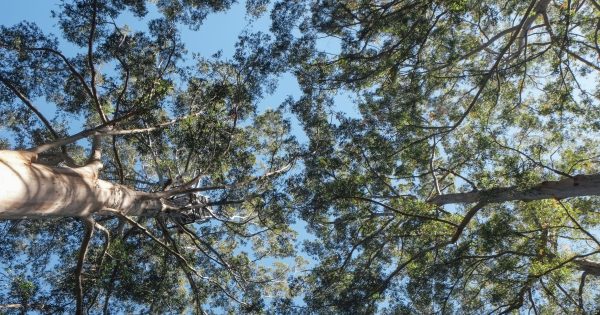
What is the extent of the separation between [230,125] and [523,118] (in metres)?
7.17

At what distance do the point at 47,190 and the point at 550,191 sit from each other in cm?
717

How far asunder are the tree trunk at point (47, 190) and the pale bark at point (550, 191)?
6240mm

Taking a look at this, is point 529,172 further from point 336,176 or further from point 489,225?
point 336,176

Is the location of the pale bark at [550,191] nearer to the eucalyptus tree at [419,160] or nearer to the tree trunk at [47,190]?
the eucalyptus tree at [419,160]

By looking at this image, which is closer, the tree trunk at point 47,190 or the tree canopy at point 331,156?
the tree trunk at point 47,190

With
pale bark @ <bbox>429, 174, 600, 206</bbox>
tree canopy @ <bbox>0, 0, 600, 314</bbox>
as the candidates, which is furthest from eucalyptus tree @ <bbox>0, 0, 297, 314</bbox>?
pale bark @ <bbox>429, 174, 600, 206</bbox>

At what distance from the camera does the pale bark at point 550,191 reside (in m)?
6.89

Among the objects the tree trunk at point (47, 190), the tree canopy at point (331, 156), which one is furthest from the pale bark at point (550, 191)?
the tree trunk at point (47, 190)

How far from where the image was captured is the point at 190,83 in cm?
1037

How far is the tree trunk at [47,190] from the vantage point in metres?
4.15

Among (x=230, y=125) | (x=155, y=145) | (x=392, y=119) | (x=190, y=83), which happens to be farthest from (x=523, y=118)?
(x=155, y=145)

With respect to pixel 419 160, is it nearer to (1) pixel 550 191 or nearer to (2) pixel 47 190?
(1) pixel 550 191

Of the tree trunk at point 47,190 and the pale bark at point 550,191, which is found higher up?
the pale bark at point 550,191

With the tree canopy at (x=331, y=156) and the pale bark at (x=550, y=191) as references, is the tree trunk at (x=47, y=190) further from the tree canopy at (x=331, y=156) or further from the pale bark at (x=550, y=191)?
the pale bark at (x=550, y=191)
